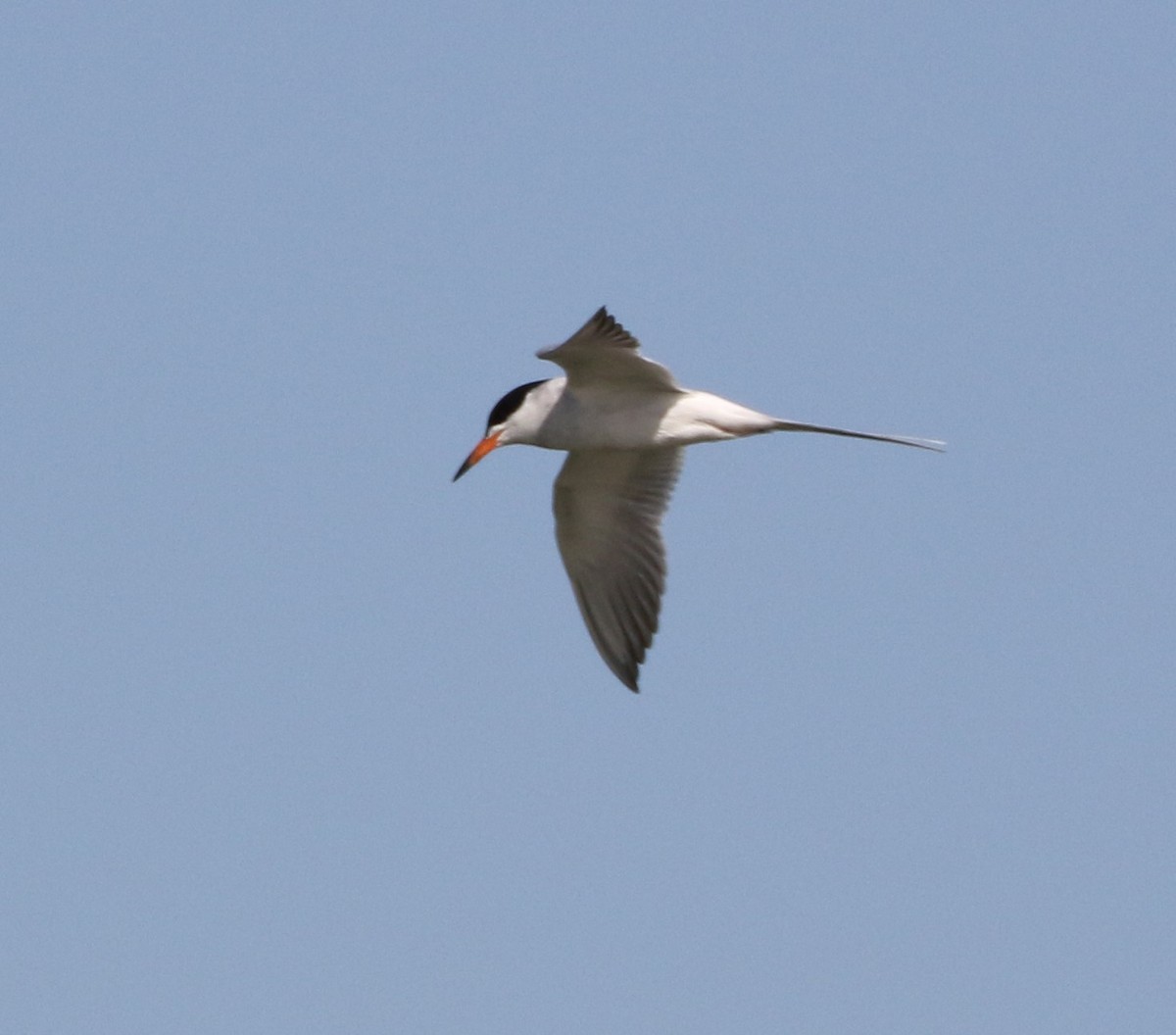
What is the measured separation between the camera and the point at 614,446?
11336 millimetres

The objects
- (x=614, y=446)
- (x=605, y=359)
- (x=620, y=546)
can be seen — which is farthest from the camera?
(x=620, y=546)

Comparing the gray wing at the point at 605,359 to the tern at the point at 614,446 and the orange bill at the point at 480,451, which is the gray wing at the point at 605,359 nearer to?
the tern at the point at 614,446

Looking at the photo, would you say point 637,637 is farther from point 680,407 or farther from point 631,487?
point 680,407

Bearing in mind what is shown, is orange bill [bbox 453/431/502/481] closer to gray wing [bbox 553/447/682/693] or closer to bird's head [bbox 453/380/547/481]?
bird's head [bbox 453/380/547/481]

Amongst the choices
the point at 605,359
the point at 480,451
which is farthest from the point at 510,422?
the point at 605,359

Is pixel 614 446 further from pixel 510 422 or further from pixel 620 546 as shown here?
pixel 620 546

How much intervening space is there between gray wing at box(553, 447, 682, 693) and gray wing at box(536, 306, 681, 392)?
48.4 inches

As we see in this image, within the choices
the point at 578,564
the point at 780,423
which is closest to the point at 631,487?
the point at 578,564

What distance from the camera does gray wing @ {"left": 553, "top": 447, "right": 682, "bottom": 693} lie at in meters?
12.3

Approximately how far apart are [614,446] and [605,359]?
0.75 m

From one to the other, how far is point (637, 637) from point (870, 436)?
7.00 ft

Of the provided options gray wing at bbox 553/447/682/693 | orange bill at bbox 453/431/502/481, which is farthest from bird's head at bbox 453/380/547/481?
gray wing at bbox 553/447/682/693

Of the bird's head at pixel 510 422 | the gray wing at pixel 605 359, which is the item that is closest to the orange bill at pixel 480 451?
the bird's head at pixel 510 422

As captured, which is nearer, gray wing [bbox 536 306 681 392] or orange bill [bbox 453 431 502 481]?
gray wing [bbox 536 306 681 392]
